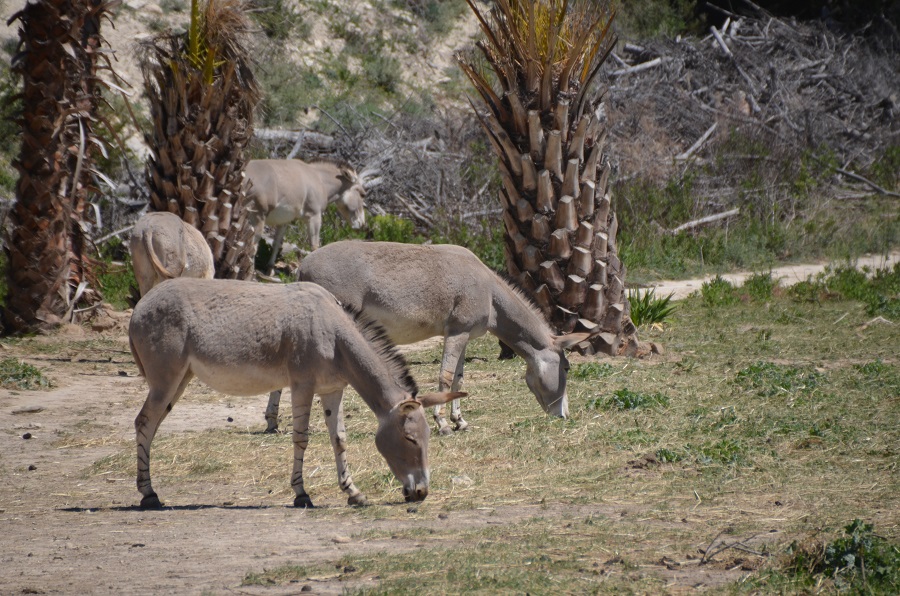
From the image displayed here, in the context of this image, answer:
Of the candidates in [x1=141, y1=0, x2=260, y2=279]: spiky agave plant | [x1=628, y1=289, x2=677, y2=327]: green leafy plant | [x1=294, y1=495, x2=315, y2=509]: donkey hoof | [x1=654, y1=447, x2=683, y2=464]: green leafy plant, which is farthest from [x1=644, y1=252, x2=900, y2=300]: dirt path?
[x1=294, y1=495, x2=315, y2=509]: donkey hoof

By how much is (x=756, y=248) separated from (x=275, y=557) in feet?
47.9

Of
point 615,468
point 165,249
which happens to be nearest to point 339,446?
point 615,468

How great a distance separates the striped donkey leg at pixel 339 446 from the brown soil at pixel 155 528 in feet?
0.53

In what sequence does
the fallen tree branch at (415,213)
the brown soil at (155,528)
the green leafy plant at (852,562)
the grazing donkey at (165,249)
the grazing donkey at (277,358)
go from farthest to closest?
the fallen tree branch at (415,213) < the grazing donkey at (165,249) < the grazing donkey at (277,358) < the brown soil at (155,528) < the green leafy plant at (852,562)

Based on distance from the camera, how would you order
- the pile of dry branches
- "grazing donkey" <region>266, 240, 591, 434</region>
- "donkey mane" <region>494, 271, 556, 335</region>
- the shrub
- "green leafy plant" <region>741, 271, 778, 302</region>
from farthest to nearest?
the pile of dry branches → "green leafy plant" <region>741, 271, 778, 302</region> → the shrub → "donkey mane" <region>494, 271, 556, 335</region> → "grazing donkey" <region>266, 240, 591, 434</region>

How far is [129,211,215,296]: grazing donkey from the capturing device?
36.6 ft

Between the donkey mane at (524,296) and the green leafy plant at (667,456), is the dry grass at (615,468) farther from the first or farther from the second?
the donkey mane at (524,296)

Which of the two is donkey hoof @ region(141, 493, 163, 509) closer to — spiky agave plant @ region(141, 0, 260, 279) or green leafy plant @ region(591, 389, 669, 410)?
green leafy plant @ region(591, 389, 669, 410)

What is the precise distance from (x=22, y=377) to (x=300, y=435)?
17.6 ft

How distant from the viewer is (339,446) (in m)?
6.68

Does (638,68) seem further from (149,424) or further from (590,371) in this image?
(149,424)

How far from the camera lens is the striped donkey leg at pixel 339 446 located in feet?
21.8

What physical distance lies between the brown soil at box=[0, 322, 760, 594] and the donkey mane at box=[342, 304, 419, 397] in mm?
906

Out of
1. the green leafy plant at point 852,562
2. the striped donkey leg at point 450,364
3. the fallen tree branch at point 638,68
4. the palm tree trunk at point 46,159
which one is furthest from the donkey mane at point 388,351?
the fallen tree branch at point 638,68
